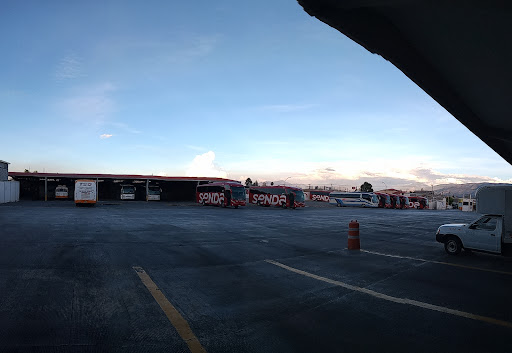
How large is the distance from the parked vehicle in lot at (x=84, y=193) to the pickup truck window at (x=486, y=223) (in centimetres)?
3591

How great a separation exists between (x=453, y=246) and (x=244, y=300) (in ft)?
31.2

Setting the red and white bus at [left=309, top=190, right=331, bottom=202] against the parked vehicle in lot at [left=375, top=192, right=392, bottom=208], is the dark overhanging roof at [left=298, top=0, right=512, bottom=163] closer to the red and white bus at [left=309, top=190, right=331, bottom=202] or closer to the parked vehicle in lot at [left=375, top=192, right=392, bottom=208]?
Answer: the parked vehicle in lot at [left=375, top=192, right=392, bottom=208]

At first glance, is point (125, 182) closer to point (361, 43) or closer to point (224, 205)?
point (224, 205)

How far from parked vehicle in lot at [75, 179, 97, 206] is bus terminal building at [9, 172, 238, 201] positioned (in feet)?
72.5

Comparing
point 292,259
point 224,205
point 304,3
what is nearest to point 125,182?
point 224,205

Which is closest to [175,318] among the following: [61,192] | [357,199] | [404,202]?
[61,192]

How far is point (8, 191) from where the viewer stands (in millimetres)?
42812

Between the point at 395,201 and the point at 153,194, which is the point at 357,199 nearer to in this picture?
the point at 395,201

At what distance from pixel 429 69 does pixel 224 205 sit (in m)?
38.9

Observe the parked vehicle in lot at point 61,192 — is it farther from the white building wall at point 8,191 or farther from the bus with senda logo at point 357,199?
the bus with senda logo at point 357,199

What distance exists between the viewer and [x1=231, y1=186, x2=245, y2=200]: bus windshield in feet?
145

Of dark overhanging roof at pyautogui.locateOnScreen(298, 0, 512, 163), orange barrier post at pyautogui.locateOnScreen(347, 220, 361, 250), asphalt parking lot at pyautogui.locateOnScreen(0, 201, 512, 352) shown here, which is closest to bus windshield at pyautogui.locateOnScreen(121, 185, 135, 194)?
asphalt parking lot at pyautogui.locateOnScreen(0, 201, 512, 352)

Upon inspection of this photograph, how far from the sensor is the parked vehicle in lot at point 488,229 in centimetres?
1077

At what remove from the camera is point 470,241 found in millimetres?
11508
